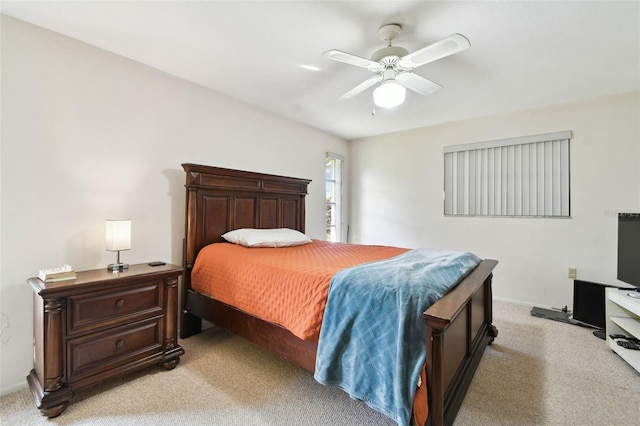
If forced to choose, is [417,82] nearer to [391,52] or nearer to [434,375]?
[391,52]

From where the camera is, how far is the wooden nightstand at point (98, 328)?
5.34 ft

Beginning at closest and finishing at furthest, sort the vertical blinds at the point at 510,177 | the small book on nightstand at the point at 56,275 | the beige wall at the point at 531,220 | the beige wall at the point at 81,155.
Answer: the small book on nightstand at the point at 56,275 → the beige wall at the point at 81,155 → the beige wall at the point at 531,220 → the vertical blinds at the point at 510,177

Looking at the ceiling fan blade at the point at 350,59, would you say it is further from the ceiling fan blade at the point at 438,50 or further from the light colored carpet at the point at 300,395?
the light colored carpet at the point at 300,395

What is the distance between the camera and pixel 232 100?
3219mm

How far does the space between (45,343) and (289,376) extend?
4.78ft

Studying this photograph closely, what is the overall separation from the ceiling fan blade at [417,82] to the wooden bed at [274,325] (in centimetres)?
148

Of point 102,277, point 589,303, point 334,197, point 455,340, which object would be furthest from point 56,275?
point 589,303

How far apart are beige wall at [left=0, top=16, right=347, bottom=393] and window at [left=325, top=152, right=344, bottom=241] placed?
214 centimetres

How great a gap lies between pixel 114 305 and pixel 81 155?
3.82ft

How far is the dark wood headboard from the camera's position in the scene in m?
2.65

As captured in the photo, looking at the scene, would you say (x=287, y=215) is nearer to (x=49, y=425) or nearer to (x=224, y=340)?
(x=224, y=340)

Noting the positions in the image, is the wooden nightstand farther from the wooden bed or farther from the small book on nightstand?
the wooden bed

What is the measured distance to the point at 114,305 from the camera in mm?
1891

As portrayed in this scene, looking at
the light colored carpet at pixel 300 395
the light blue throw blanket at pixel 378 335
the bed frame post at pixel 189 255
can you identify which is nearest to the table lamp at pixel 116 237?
the bed frame post at pixel 189 255
